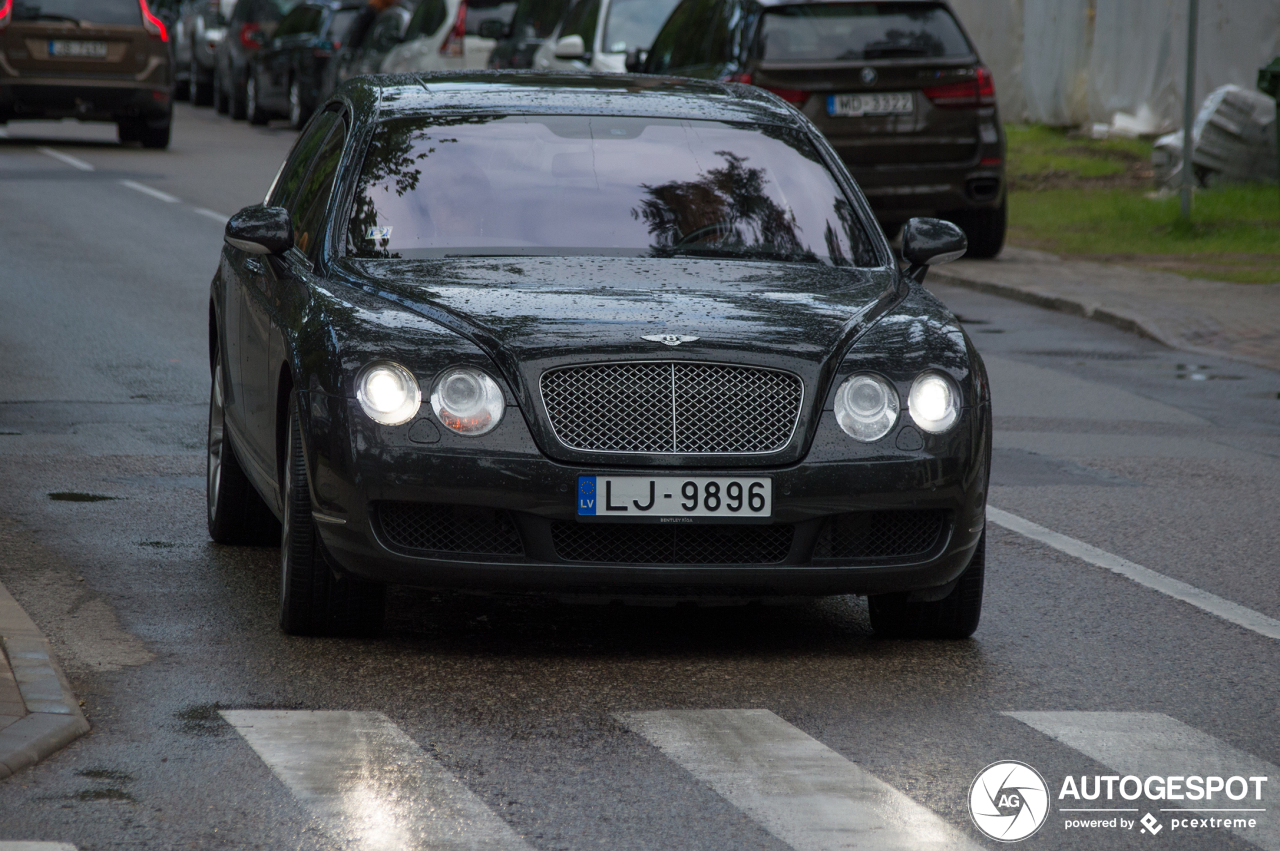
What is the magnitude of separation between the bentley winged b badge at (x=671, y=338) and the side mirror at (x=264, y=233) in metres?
1.39

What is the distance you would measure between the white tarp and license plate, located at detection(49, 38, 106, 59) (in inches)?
480

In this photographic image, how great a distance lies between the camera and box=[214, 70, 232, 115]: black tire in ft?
120

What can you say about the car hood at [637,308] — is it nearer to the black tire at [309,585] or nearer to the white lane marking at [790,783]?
the black tire at [309,585]

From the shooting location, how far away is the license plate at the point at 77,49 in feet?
84.1

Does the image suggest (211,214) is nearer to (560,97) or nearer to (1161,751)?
(560,97)

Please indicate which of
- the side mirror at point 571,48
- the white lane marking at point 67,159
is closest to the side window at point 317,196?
the side mirror at point 571,48

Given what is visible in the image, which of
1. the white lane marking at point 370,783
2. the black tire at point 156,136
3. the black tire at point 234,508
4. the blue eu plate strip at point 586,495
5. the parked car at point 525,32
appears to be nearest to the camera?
the white lane marking at point 370,783

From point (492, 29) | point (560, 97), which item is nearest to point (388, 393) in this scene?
point (560, 97)

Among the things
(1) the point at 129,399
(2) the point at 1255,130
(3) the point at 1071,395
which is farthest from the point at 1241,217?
(1) the point at 129,399

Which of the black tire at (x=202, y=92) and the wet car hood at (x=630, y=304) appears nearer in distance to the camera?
the wet car hood at (x=630, y=304)

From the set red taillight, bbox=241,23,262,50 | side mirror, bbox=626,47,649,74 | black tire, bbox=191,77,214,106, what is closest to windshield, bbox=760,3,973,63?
side mirror, bbox=626,47,649,74

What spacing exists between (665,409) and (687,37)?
12413 mm

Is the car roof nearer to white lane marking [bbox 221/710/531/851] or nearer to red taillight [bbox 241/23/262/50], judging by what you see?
white lane marking [bbox 221/710/531/851]

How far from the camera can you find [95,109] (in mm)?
26078
